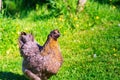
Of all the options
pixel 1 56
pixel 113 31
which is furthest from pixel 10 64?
pixel 113 31

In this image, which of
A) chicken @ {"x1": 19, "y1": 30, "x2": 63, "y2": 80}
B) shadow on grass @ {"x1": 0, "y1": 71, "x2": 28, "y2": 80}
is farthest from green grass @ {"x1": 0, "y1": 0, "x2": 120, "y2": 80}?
chicken @ {"x1": 19, "y1": 30, "x2": 63, "y2": 80}

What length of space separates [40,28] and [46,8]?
124 cm

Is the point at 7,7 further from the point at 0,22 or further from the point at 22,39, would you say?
the point at 22,39

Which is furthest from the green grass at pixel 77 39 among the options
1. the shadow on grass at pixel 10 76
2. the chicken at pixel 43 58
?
the chicken at pixel 43 58

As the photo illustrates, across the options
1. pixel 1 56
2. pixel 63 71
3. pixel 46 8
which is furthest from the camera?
pixel 46 8

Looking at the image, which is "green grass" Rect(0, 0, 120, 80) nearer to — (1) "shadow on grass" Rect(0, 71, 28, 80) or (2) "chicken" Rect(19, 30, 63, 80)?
(1) "shadow on grass" Rect(0, 71, 28, 80)

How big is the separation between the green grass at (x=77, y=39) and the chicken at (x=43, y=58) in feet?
2.67

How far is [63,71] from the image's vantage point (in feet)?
22.8

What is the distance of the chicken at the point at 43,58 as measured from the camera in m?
→ 5.77

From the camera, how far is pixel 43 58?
5.83m

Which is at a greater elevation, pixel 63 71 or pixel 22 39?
pixel 22 39

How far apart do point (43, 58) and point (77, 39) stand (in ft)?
8.92

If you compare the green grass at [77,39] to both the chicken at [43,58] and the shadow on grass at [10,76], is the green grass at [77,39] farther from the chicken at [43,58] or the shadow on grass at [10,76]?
the chicken at [43,58]

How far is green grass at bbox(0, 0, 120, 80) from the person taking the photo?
22.7ft
